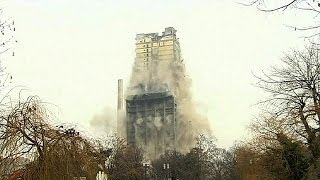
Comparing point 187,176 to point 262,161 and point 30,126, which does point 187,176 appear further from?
point 30,126

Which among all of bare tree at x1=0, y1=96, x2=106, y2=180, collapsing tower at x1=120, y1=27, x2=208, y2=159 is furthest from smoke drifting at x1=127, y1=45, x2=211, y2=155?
bare tree at x1=0, y1=96, x2=106, y2=180

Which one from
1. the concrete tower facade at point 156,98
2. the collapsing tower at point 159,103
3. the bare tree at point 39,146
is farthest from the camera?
the concrete tower facade at point 156,98

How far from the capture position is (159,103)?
94.7m

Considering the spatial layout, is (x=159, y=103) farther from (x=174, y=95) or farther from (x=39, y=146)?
(x=39, y=146)

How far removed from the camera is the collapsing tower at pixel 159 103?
91625mm

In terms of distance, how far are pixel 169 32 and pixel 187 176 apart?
1712 inches

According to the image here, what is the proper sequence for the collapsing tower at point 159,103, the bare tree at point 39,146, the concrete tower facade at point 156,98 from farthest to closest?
the concrete tower facade at point 156,98 → the collapsing tower at point 159,103 → the bare tree at point 39,146

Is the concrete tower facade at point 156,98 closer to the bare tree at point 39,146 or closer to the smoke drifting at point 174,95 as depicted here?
the smoke drifting at point 174,95

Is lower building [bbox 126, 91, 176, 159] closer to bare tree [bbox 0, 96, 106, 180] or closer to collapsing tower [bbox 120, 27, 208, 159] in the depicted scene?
collapsing tower [bbox 120, 27, 208, 159]

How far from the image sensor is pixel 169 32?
103938mm

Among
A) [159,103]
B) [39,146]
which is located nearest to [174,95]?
[159,103]

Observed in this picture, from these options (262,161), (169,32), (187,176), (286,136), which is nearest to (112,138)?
(187,176)

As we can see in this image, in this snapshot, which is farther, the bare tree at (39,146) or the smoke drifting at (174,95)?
the smoke drifting at (174,95)

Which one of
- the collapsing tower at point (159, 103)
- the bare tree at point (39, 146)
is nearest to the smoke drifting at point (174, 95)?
the collapsing tower at point (159, 103)
